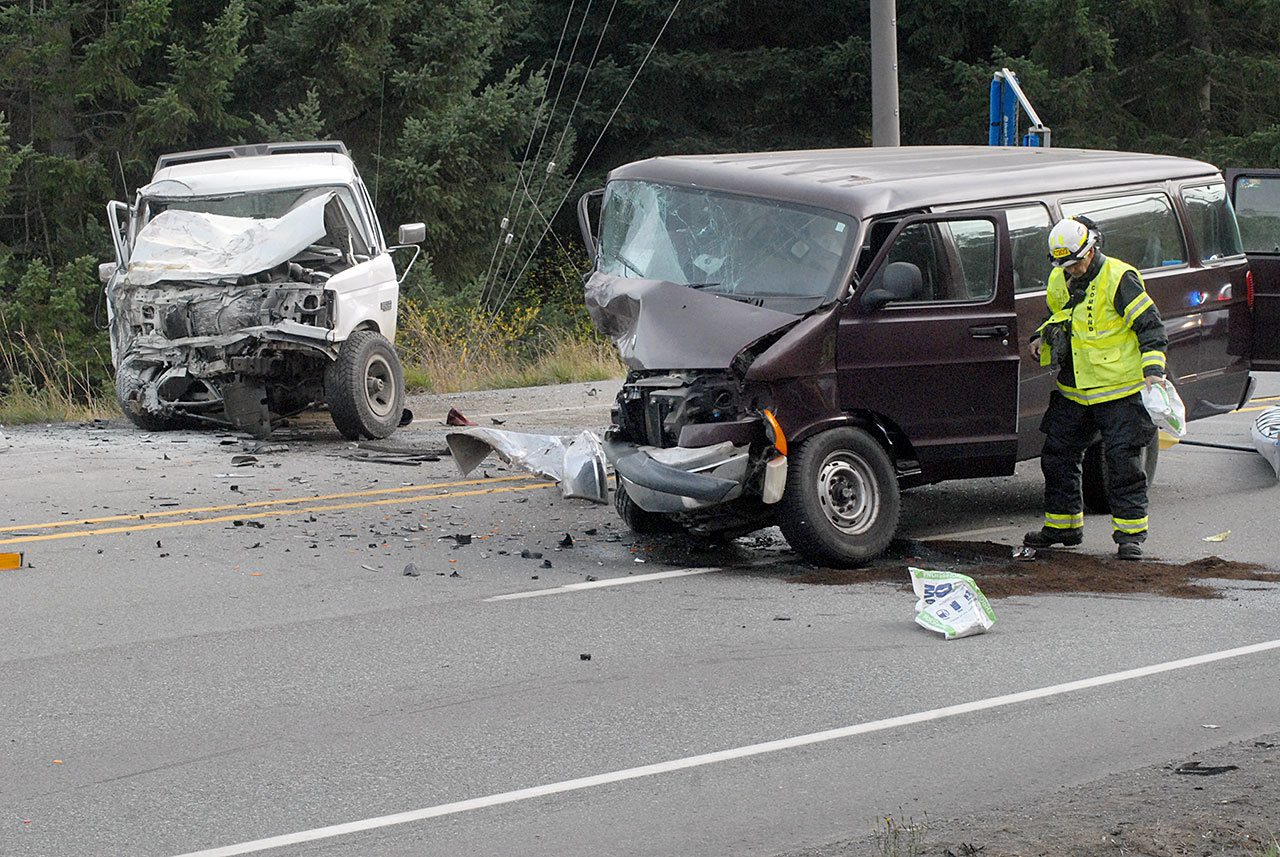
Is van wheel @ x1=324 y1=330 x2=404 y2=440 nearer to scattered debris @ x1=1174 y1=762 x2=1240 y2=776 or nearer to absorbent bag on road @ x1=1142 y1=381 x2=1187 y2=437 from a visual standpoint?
absorbent bag on road @ x1=1142 y1=381 x2=1187 y2=437

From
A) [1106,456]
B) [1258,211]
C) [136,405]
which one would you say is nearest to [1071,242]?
[1106,456]

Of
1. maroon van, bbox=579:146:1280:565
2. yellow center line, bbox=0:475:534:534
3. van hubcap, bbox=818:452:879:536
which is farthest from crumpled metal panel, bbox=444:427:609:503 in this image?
van hubcap, bbox=818:452:879:536

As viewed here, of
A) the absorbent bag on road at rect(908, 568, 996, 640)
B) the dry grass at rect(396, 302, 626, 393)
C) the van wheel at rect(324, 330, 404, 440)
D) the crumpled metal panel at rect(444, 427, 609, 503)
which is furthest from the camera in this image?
the dry grass at rect(396, 302, 626, 393)

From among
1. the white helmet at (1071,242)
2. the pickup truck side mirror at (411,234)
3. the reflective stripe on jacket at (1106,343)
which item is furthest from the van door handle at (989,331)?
the pickup truck side mirror at (411,234)

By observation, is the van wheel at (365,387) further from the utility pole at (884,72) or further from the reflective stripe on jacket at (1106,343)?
the reflective stripe on jacket at (1106,343)

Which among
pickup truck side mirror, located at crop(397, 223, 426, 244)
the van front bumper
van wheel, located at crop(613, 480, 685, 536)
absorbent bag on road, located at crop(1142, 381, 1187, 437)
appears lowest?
van wheel, located at crop(613, 480, 685, 536)

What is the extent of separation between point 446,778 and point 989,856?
1868mm

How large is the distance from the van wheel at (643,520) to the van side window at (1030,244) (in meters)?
2.37

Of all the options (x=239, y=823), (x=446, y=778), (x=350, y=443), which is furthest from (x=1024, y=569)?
(x=350, y=443)

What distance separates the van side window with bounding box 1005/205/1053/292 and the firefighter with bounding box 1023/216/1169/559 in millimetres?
293

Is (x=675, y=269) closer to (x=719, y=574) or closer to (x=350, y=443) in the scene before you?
(x=719, y=574)

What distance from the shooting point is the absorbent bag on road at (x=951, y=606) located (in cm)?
739

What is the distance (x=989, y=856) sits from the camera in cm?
464

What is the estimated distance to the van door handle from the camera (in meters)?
9.18
